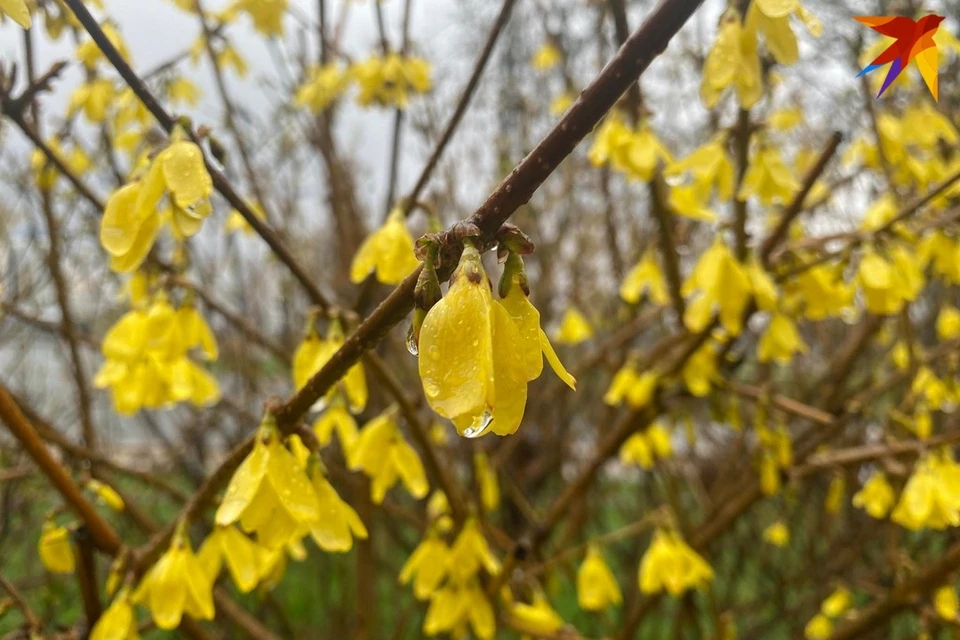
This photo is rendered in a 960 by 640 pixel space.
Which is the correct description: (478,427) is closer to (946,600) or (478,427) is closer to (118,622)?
(118,622)

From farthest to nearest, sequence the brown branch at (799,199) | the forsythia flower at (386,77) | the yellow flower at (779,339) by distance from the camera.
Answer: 1. the forsythia flower at (386,77)
2. the yellow flower at (779,339)
3. the brown branch at (799,199)

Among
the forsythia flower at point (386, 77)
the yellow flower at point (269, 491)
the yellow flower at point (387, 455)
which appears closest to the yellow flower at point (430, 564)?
the yellow flower at point (387, 455)

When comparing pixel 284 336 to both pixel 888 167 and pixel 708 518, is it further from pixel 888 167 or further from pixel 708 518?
pixel 888 167

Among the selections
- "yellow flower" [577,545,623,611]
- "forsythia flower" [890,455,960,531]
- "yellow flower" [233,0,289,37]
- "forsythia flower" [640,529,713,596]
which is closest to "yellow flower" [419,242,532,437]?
"forsythia flower" [890,455,960,531]

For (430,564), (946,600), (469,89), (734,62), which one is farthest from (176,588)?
(946,600)

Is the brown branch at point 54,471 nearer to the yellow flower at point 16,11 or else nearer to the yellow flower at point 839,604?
the yellow flower at point 16,11
